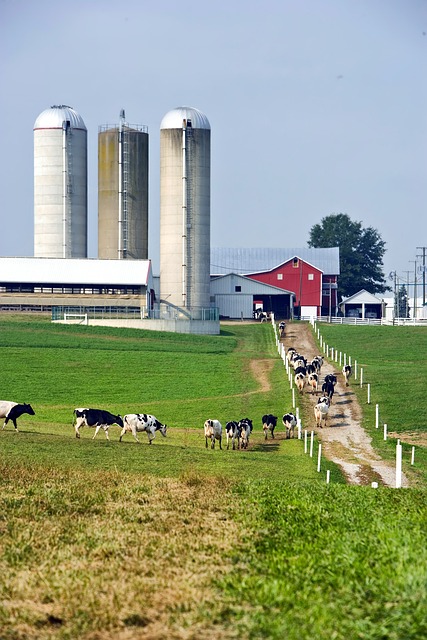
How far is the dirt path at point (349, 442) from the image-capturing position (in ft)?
95.0

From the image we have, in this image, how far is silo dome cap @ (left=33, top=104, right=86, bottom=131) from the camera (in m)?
91.2

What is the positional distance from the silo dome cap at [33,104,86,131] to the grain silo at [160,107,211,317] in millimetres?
8733

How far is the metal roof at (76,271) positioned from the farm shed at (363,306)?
1272 inches

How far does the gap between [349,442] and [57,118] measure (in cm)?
6161

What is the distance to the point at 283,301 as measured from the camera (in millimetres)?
102688

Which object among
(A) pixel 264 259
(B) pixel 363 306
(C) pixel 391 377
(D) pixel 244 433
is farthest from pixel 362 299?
(D) pixel 244 433

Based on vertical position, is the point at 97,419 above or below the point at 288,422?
above

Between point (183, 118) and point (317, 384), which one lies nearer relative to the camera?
point (317, 384)

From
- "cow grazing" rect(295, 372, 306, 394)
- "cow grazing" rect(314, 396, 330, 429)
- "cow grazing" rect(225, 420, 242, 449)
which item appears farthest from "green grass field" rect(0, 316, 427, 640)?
"cow grazing" rect(295, 372, 306, 394)

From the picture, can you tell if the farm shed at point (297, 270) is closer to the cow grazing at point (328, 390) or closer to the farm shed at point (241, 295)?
the farm shed at point (241, 295)

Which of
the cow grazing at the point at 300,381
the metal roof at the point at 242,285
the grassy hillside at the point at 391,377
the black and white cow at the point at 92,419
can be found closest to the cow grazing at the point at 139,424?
the black and white cow at the point at 92,419

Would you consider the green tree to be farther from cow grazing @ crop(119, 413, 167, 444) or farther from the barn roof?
cow grazing @ crop(119, 413, 167, 444)

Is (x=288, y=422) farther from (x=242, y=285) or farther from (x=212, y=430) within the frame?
(x=242, y=285)

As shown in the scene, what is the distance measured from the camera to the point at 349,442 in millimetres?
36031
